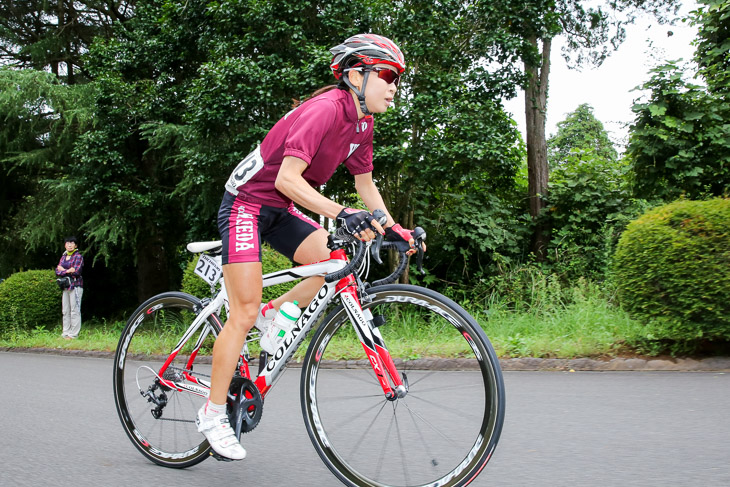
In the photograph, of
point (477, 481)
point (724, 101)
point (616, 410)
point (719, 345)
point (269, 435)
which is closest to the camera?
point (477, 481)

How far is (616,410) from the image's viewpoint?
4848mm

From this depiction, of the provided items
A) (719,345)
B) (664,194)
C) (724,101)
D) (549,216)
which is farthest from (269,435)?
(549,216)

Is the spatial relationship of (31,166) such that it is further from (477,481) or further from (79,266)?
(477,481)

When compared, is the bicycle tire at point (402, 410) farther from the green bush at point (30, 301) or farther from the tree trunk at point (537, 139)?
the green bush at point (30, 301)

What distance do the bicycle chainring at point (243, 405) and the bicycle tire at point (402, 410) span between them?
1.12 ft

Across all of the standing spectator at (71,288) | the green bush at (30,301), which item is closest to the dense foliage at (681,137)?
the standing spectator at (71,288)

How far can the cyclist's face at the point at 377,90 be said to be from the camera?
3.10 m

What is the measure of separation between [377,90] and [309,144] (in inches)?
16.8

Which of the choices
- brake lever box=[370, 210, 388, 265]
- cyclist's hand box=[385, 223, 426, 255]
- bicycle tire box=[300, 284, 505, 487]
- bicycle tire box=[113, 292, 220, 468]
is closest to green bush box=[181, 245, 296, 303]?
bicycle tire box=[113, 292, 220, 468]

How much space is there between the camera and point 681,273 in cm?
634

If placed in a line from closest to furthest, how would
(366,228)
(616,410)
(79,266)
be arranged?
1. (366,228)
2. (616,410)
3. (79,266)

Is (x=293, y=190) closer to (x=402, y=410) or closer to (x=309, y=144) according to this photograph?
(x=309, y=144)

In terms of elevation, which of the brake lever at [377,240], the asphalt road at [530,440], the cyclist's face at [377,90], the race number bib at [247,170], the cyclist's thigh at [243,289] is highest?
the cyclist's face at [377,90]

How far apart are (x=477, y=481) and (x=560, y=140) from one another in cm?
4691
